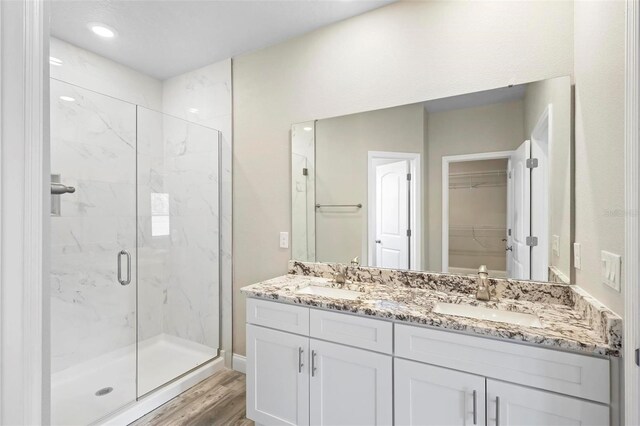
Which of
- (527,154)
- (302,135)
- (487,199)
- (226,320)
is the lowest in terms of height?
(226,320)

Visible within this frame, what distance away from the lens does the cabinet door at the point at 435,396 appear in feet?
4.16

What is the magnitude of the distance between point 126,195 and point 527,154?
2.84 m

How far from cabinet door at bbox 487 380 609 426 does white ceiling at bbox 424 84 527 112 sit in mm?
1375

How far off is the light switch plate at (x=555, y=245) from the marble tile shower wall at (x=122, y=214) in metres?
2.38

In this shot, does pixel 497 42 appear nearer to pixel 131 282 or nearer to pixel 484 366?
pixel 484 366

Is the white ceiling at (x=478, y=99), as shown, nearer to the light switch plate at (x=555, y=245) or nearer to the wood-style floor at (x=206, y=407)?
the light switch plate at (x=555, y=245)

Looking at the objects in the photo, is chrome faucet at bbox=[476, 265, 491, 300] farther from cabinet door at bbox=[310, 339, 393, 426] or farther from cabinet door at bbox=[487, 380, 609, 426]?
cabinet door at bbox=[310, 339, 393, 426]

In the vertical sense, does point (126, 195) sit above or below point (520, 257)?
above

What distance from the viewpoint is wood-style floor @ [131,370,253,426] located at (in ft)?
6.53

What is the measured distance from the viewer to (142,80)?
9.68ft

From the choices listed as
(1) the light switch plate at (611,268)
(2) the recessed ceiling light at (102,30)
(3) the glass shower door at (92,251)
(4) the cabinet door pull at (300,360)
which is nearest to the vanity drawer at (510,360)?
(1) the light switch plate at (611,268)

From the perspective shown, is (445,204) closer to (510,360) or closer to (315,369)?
(510,360)

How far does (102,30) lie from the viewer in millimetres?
2270

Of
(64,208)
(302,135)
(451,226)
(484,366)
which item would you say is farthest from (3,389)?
(64,208)
